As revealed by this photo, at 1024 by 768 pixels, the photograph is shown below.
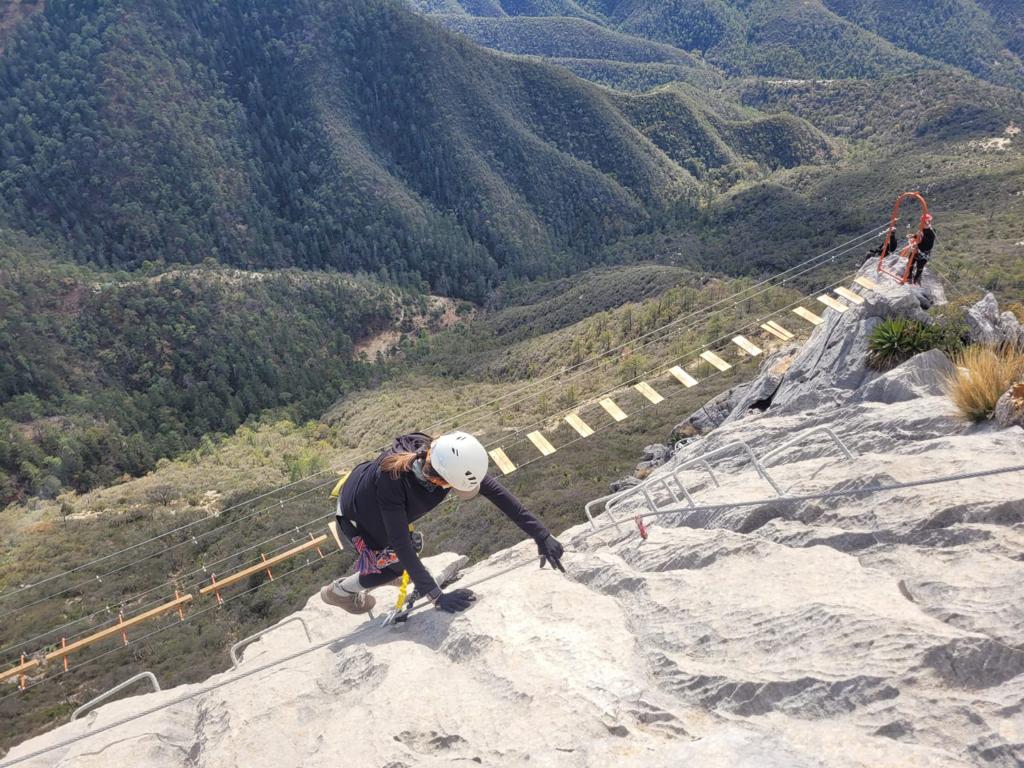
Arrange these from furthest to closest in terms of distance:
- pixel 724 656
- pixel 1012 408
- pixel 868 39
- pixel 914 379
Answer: pixel 868 39 → pixel 914 379 → pixel 1012 408 → pixel 724 656

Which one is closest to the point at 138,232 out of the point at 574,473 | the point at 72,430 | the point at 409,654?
the point at 72,430

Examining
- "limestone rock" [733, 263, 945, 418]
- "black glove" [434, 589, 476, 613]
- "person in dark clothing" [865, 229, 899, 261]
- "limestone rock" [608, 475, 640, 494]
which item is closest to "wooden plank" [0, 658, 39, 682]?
"limestone rock" [608, 475, 640, 494]

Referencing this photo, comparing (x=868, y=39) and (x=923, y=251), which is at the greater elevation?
(x=868, y=39)

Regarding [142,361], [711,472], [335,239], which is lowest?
[142,361]

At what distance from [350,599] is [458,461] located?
12.9 ft

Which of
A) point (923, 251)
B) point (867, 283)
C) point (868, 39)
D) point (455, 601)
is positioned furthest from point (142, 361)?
point (868, 39)

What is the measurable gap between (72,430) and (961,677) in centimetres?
5945

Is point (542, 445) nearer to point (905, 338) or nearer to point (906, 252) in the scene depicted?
point (905, 338)

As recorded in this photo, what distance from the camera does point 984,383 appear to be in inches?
318

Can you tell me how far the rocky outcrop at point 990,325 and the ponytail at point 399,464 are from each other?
9.99 meters

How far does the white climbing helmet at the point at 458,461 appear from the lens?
676 cm

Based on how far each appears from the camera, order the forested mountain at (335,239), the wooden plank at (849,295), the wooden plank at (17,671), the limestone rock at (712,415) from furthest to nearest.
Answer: the forested mountain at (335,239), the wooden plank at (17,671), the limestone rock at (712,415), the wooden plank at (849,295)

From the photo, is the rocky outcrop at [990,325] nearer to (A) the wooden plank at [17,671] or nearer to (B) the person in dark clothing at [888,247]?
(B) the person in dark clothing at [888,247]

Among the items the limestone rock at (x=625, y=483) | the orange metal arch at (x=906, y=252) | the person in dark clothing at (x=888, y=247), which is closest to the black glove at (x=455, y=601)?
the limestone rock at (x=625, y=483)
